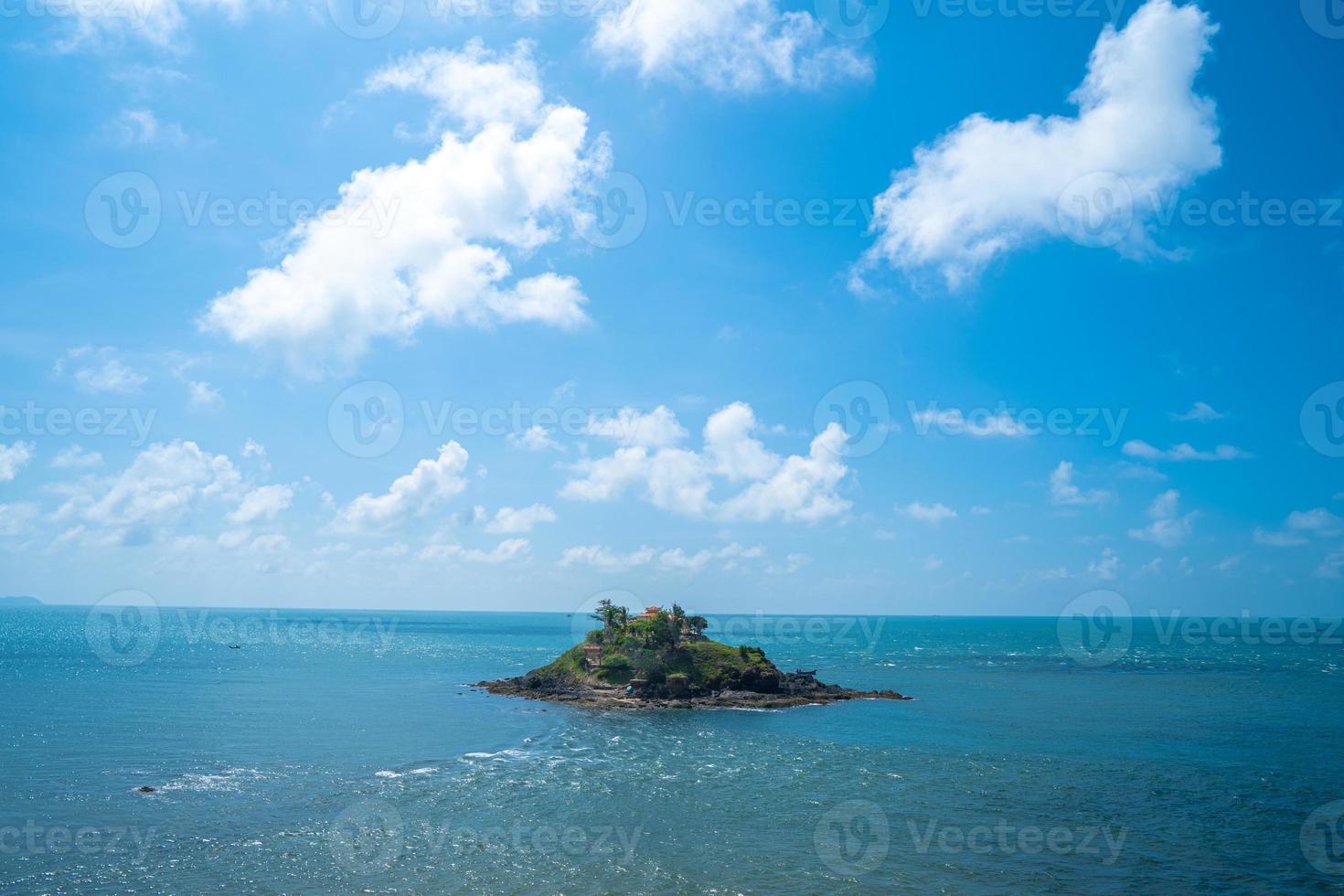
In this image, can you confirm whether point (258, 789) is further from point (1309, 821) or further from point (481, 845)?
point (1309, 821)

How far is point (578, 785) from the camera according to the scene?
56.3 meters

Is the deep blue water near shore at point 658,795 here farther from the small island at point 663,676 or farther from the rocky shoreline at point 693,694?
the small island at point 663,676

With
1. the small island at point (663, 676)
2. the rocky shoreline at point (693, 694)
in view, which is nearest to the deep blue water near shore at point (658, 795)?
the rocky shoreline at point (693, 694)

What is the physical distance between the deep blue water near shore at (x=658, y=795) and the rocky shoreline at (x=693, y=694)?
18.2ft

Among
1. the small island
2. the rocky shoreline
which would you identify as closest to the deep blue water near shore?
the rocky shoreline

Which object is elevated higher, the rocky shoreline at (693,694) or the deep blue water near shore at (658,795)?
the deep blue water near shore at (658,795)

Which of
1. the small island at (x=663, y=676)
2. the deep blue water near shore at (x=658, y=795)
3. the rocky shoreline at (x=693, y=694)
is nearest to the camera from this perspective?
the deep blue water near shore at (x=658, y=795)

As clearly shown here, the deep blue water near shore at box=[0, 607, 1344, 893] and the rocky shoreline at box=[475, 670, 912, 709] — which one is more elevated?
the deep blue water near shore at box=[0, 607, 1344, 893]

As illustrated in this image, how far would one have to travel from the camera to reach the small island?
9975cm

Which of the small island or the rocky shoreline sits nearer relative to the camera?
the rocky shoreline

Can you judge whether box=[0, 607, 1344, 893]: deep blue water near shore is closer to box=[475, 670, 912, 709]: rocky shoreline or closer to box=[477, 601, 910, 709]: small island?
box=[475, 670, 912, 709]: rocky shoreline

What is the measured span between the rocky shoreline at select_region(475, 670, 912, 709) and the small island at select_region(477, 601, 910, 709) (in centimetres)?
11

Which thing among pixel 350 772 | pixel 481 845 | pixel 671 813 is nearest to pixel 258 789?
pixel 350 772

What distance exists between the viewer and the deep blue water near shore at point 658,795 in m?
39.2
